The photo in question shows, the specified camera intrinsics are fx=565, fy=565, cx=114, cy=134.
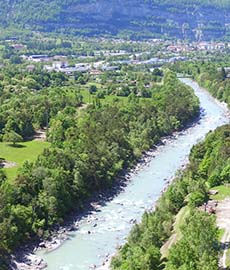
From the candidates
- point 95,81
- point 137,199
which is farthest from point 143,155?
point 95,81

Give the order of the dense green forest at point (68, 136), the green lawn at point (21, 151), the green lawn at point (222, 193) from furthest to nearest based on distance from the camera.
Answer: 1. the green lawn at point (21, 151)
2. the green lawn at point (222, 193)
3. the dense green forest at point (68, 136)

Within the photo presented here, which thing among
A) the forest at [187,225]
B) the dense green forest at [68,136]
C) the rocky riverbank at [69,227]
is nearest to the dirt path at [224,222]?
the forest at [187,225]

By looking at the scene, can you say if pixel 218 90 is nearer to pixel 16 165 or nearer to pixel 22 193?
pixel 16 165

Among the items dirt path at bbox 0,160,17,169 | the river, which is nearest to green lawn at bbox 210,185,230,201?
the river

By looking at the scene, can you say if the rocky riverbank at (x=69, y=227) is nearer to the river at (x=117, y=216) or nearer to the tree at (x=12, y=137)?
the river at (x=117, y=216)

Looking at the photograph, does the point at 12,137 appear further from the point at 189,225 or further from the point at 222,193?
the point at 189,225

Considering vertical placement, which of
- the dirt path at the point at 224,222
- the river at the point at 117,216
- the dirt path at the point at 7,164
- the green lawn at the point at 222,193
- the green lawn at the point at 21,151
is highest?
the dirt path at the point at 224,222

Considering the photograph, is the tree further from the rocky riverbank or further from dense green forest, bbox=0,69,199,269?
the rocky riverbank
